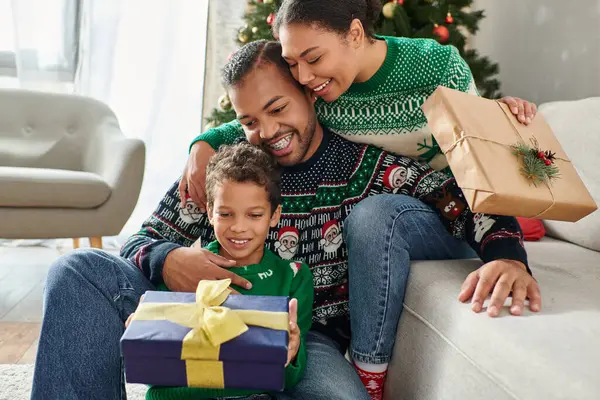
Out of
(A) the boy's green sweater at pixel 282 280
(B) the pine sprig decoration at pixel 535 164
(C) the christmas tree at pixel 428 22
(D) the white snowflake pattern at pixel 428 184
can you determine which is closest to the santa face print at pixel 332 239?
(A) the boy's green sweater at pixel 282 280

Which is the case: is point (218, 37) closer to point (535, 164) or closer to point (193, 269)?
point (193, 269)

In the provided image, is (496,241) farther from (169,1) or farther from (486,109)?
(169,1)

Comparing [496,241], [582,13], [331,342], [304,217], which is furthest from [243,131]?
[582,13]

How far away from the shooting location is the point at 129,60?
355 centimetres

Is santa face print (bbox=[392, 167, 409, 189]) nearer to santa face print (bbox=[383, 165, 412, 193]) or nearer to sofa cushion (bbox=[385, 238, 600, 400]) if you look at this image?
santa face print (bbox=[383, 165, 412, 193])

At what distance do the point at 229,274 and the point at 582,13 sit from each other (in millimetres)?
1767

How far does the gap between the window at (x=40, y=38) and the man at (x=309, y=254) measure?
2.49m

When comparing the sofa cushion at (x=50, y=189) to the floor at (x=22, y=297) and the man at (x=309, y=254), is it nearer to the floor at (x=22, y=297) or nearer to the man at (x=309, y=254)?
the floor at (x=22, y=297)

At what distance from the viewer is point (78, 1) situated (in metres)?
3.44

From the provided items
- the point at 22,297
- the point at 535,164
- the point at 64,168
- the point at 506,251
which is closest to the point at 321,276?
the point at 506,251

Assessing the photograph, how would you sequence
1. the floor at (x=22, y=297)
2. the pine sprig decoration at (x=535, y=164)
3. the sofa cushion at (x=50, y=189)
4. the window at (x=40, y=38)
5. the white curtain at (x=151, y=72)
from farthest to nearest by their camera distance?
the white curtain at (x=151, y=72), the window at (x=40, y=38), the sofa cushion at (x=50, y=189), the floor at (x=22, y=297), the pine sprig decoration at (x=535, y=164)

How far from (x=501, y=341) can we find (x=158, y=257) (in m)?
0.68

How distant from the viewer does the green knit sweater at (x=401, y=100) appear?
4.58ft

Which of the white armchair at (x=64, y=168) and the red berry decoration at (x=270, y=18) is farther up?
the red berry decoration at (x=270, y=18)
